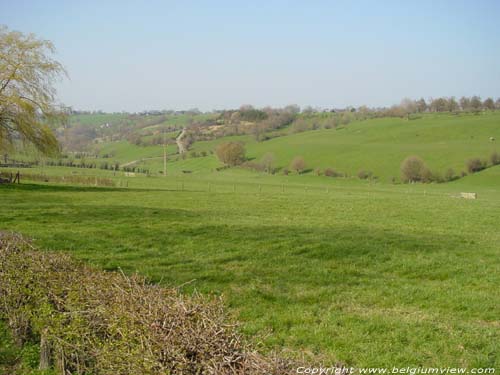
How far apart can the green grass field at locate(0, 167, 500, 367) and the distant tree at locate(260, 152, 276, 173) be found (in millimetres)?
82999

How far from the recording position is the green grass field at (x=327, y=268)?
7609mm

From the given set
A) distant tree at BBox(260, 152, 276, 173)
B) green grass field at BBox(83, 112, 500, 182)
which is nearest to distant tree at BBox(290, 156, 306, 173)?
green grass field at BBox(83, 112, 500, 182)

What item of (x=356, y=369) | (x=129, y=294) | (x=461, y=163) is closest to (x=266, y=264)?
(x=356, y=369)

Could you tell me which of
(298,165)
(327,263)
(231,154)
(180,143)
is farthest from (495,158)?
(180,143)

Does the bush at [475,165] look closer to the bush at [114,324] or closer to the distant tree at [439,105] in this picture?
the distant tree at [439,105]

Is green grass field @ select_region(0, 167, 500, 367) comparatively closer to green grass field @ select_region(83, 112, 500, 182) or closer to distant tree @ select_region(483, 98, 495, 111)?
green grass field @ select_region(83, 112, 500, 182)

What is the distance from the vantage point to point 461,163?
86188mm

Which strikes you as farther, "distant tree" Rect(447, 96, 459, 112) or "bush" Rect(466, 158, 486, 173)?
"distant tree" Rect(447, 96, 459, 112)

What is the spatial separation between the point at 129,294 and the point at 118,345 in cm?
86

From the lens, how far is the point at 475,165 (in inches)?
3287

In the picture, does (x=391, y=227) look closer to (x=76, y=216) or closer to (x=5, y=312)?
(x=76, y=216)

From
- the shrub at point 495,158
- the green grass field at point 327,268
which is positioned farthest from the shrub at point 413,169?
the green grass field at point 327,268

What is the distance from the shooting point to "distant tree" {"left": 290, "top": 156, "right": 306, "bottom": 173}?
10344 centimetres

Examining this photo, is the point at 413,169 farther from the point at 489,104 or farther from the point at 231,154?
the point at 489,104
